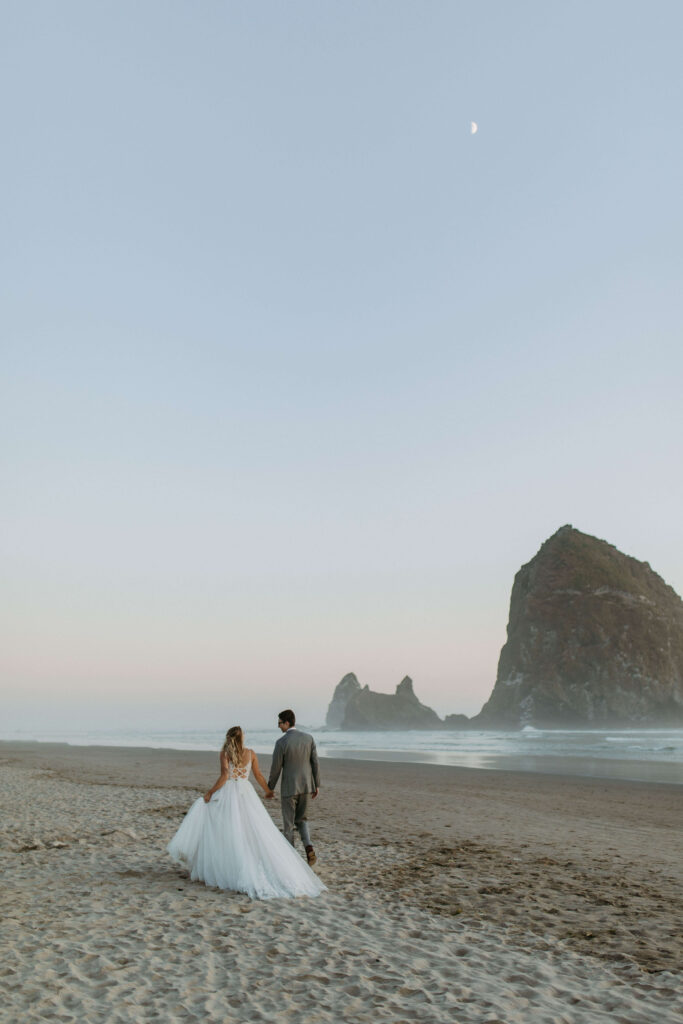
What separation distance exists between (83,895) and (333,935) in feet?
11.5

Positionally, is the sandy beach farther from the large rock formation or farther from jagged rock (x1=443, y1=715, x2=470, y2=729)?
jagged rock (x1=443, y1=715, x2=470, y2=729)

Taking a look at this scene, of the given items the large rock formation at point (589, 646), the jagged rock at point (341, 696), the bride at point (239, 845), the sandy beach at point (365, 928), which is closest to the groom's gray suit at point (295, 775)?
the bride at point (239, 845)

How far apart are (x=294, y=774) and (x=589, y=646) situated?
101421mm

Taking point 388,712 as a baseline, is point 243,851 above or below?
above

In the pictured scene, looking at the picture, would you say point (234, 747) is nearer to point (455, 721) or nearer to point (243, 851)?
point (243, 851)

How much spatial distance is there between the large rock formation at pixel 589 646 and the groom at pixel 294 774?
9520 centimetres

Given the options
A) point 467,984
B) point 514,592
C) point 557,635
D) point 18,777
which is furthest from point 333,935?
point 514,592

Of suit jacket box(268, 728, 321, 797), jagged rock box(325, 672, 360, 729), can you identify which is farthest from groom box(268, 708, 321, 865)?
jagged rock box(325, 672, 360, 729)

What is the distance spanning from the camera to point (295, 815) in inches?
405

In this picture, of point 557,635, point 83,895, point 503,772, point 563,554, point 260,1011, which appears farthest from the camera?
point 563,554

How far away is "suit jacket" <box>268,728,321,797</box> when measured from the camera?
9.99 metres

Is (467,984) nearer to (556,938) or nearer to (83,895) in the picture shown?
(556,938)

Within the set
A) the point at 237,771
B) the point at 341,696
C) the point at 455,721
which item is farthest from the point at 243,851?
the point at 341,696

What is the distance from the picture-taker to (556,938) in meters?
7.12
